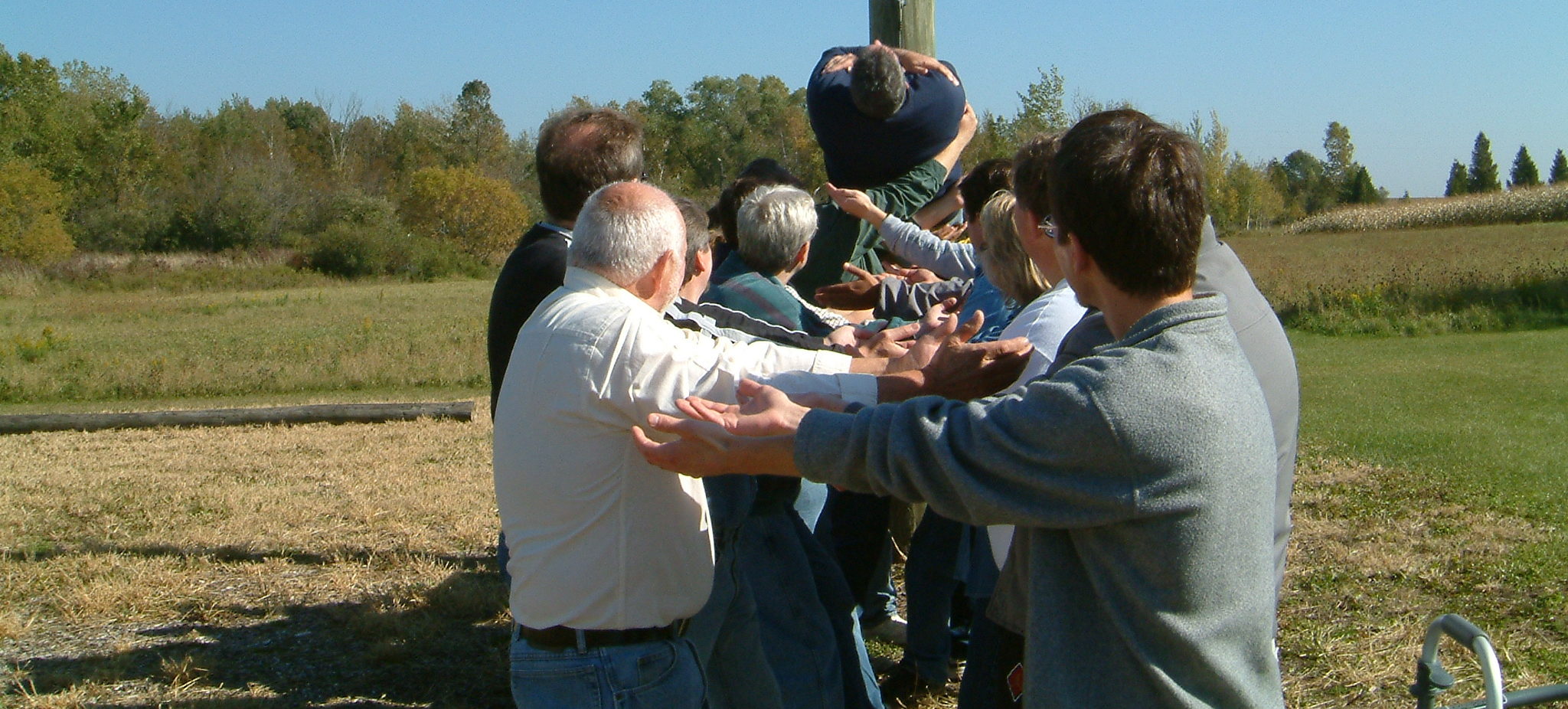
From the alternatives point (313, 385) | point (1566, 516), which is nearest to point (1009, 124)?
point (313, 385)

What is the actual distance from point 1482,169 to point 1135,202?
303ft

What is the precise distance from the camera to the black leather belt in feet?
8.39

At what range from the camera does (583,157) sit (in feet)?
11.5

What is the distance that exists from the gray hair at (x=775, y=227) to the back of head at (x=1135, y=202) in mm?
2070

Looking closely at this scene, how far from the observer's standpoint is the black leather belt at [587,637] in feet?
8.39

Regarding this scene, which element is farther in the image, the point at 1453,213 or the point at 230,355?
the point at 1453,213

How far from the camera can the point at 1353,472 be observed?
313 inches

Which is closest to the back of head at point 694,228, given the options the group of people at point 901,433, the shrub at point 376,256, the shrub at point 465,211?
the group of people at point 901,433

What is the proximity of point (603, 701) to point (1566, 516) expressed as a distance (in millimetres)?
Result: 6031

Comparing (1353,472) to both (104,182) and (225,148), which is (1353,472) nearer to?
(104,182)

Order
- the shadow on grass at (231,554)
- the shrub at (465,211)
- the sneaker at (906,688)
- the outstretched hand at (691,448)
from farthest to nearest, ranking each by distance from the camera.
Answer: the shrub at (465,211), the shadow on grass at (231,554), the sneaker at (906,688), the outstretched hand at (691,448)

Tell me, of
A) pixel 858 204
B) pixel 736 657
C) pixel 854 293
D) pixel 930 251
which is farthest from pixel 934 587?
pixel 736 657

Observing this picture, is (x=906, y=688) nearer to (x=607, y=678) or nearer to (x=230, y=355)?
(x=607, y=678)

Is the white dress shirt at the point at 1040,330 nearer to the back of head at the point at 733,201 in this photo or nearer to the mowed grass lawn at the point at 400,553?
the mowed grass lawn at the point at 400,553
